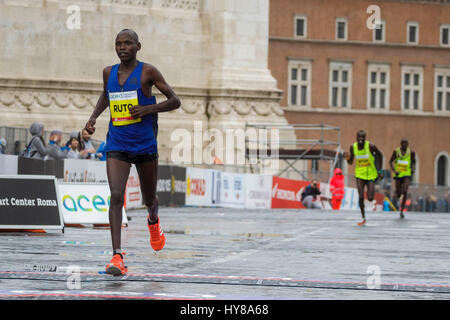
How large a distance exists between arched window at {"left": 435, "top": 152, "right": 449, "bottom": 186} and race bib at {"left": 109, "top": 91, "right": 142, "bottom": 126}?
66.3m

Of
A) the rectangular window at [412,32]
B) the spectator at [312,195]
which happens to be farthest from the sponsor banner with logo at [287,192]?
the rectangular window at [412,32]

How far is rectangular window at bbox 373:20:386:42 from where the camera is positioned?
248 ft

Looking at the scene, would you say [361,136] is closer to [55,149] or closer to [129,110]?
[55,149]

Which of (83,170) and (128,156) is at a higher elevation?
(128,156)

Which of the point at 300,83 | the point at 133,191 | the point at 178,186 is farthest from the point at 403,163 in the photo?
the point at 300,83

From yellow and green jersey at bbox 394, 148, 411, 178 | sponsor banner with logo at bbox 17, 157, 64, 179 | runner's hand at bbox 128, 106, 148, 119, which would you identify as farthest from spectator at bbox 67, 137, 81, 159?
runner's hand at bbox 128, 106, 148, 119

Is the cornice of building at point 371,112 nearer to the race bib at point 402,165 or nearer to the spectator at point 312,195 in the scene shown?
the spectator at point 312,195

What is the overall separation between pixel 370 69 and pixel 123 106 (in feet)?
218

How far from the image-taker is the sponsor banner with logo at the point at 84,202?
1831cm

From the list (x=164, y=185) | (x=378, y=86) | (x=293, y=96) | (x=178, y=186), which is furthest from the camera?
(x=378, y=86)

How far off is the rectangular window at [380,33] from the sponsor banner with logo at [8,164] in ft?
187

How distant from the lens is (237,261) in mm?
11586

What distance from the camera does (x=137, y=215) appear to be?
24938 mm
